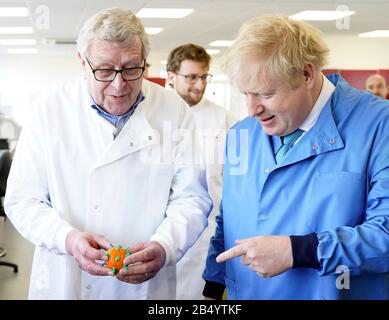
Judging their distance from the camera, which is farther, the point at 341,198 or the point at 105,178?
the point at 105,178

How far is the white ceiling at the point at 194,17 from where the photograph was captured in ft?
3.80

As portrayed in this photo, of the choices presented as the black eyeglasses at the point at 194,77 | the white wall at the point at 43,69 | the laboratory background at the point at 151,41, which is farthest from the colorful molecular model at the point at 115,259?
the black eyeglasses at the point at 194,77

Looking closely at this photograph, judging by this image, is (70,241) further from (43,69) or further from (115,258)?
(43,69)

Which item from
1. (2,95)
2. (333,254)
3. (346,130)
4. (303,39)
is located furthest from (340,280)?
(2,95)

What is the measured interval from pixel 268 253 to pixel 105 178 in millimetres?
363

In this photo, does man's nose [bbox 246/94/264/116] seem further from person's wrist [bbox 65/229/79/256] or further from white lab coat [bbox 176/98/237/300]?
white lab coat [bbox 176/98/237/300]

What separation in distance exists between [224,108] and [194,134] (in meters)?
0.79

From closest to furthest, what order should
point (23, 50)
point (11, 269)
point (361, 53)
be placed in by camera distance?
1. point (23, 50)
2. point (361, 53)
3. point (11, 269)

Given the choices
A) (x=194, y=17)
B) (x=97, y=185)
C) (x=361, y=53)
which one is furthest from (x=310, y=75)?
(x=194, y=17)

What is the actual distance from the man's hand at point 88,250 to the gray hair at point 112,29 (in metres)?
0.30

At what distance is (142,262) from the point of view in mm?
812

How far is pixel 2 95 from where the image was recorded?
141 cm

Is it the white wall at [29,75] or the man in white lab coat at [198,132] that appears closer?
the white wall at [29,75]

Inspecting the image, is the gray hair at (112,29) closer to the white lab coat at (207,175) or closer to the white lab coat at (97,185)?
the white lab coat at (97,185)
